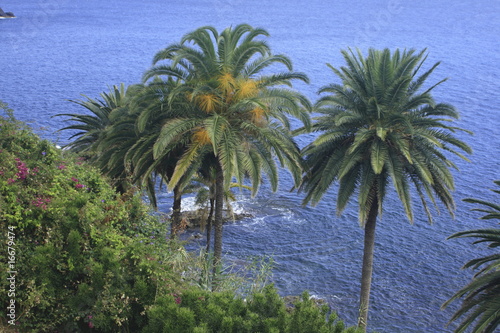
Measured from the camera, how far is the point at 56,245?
16.2 m

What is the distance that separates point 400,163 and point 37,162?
51.7ft

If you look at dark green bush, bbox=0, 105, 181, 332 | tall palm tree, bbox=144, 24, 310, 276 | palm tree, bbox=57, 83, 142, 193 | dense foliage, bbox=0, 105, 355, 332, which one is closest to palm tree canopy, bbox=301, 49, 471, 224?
tall palm tree, bbox=144, 24, 310, 276

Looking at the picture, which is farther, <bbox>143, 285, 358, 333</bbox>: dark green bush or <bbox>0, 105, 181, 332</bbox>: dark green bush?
<bbox>0, 105, 181, 332</bbox>: dark green bush

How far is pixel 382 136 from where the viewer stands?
24984 mm

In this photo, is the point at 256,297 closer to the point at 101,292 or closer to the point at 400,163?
the point at 101,292

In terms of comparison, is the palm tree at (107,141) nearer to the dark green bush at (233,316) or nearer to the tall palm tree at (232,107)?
the tall palm tree at (232,107)

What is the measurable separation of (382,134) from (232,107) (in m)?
6.69

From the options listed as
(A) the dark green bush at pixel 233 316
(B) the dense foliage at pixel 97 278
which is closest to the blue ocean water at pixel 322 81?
(B) the dense foliage at pixel 97 278

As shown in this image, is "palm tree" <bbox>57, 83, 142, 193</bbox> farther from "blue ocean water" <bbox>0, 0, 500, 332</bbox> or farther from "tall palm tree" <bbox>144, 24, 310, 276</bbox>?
"tall palm tree" <bbox>144, 24, 310, 276</bbox>

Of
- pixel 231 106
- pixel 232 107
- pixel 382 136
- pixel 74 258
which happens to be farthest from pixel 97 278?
pixel 382 136

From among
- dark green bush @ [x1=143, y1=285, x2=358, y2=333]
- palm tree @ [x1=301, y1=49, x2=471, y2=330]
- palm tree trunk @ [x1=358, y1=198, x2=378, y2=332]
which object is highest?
palm tree @ [x1=301, y1=49, x2=471, y2=330]

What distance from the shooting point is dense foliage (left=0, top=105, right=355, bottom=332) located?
47.5 ft

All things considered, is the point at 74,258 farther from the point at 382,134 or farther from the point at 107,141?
the point at 382,134

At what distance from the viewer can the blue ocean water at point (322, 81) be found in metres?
39.0
